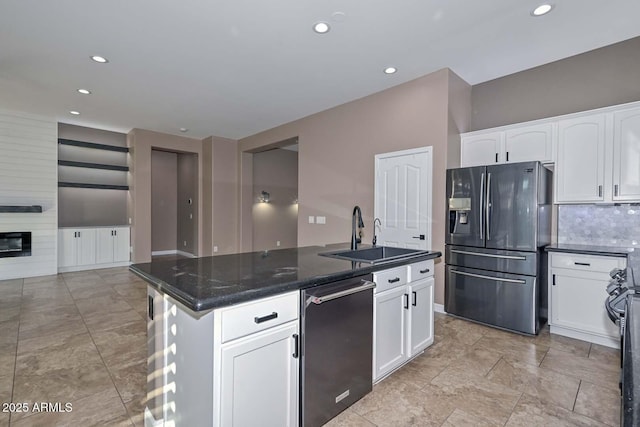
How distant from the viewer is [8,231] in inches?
206

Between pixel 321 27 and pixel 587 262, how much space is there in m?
3.34

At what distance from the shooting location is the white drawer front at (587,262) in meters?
2.67

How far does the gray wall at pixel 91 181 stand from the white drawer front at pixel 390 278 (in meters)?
6.86

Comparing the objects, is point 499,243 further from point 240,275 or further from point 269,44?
point 269,44

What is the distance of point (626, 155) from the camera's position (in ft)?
9.19

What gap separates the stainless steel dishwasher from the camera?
5.24 feet

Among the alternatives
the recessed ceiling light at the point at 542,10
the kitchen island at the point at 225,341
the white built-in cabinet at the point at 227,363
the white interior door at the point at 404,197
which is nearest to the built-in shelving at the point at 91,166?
the white interior door at the point at 404,197

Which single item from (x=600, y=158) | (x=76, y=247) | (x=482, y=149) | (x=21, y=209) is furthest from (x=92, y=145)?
(x=600, y=158)

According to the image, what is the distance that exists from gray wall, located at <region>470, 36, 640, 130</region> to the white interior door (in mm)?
1088

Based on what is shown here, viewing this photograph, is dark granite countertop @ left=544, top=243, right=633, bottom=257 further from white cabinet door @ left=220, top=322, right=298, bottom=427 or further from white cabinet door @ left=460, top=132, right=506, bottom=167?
white cabinet door @ left=220, top=322, right=298, bottom=427

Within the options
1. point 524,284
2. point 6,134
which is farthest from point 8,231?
point 524,284

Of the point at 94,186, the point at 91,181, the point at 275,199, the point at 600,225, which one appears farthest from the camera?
the point at 275,199

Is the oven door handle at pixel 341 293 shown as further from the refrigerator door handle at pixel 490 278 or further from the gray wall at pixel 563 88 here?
the gray wall at pixel 563 88

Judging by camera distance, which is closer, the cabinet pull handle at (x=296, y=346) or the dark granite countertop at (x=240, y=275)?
the dark granite countertop at (x=240, y=275)
